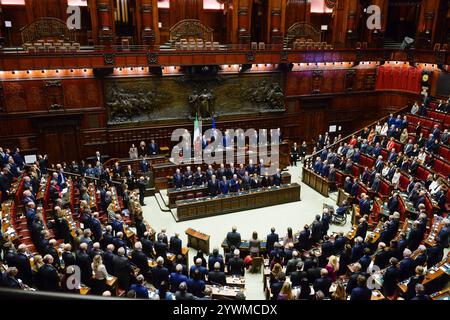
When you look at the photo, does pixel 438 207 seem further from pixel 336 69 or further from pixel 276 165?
pixel 336 69

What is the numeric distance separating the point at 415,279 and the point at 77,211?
10.3 meters

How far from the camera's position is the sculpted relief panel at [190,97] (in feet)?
59.4

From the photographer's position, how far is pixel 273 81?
68.6ft

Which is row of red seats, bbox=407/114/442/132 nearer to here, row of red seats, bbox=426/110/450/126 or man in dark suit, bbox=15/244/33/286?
row of red seats, bbox=426/110/450/126

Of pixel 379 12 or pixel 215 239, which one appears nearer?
pixel 215 239

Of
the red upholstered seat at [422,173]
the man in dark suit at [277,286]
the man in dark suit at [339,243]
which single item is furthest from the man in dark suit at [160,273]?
the red upholstered seat at [422,173]

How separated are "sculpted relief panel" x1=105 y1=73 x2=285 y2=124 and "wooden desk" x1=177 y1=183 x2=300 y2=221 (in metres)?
6.04

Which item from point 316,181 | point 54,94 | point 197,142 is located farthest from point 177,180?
point 54,94

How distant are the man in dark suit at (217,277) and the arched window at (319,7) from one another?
62.9 feet

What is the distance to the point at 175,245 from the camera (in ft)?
35.0

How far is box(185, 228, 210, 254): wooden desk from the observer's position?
→ 11.9 meters

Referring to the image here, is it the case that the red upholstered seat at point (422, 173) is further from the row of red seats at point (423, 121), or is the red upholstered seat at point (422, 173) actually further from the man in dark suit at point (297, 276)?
the man in dark suit at point (297, 276)

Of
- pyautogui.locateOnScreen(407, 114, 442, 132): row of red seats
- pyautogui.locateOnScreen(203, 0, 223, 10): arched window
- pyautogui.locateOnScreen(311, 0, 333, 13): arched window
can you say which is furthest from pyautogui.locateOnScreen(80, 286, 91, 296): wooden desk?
pyautogui.locateOnScreen(311, 0, 333, 13): arched window
